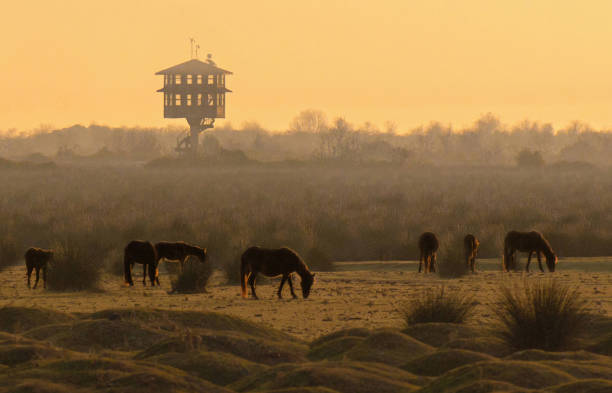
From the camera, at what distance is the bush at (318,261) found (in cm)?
2791

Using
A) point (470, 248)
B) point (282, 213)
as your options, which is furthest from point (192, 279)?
point (282, 213)

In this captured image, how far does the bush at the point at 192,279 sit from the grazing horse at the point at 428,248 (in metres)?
5.63

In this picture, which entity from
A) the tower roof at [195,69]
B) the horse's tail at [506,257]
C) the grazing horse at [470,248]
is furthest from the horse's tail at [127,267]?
the tower roof at [195,69]

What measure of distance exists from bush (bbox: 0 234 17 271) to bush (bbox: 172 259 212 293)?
7605mm

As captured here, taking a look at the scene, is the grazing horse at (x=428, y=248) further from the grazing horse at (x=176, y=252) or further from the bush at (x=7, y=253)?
the bush at (x=7, y=253)

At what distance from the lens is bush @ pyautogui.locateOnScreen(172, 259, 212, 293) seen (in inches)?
855

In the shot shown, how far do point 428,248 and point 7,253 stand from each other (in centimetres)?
1067

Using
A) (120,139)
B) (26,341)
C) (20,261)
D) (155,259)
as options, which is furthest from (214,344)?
(120,139)

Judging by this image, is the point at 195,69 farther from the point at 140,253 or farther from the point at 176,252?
the point at 140,253

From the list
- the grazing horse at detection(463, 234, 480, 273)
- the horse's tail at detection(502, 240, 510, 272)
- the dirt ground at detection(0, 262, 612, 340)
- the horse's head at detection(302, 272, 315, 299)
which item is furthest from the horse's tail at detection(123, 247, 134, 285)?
the horse's tail at detection(502, 240, 510, 272)

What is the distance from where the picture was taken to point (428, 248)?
25.7m

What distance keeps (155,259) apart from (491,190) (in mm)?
49224

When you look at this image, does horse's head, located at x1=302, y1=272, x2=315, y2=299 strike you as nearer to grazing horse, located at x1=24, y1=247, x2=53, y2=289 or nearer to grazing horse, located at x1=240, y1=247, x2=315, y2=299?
grazing horse, located at x1=240, y1=247, x2=315, y2=299

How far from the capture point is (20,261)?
100 ft
